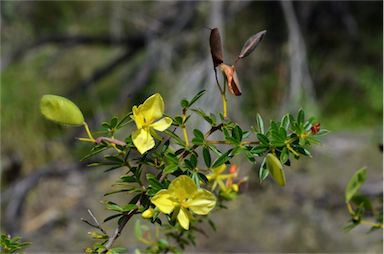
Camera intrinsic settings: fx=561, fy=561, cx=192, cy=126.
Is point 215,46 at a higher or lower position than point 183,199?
higher

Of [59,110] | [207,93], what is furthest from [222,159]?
[207,93]

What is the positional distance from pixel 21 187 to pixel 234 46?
A: 999 mm

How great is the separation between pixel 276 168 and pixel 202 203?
0.20ft

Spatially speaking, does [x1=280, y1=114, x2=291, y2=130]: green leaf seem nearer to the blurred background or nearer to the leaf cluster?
the leaf cluster

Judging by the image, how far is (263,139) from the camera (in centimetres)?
44

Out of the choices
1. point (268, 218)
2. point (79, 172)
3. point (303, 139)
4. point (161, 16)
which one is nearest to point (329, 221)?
point (268, 218)

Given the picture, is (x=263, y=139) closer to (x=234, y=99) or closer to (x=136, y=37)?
(x=234, y=99)

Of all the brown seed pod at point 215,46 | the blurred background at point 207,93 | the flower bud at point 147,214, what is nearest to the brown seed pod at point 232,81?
the brown seed pod at point 215,46

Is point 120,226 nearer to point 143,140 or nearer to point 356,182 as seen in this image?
point 143,140

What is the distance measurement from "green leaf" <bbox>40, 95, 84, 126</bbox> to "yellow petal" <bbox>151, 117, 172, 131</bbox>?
6 cm

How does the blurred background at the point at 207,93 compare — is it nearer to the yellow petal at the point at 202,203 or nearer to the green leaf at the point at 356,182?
the green leaf at the point at 356,182

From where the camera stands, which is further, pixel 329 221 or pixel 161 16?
pixel 161 16

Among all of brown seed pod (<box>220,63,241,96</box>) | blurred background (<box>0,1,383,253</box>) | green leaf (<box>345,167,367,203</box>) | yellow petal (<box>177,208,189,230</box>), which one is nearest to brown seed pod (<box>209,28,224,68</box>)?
brown seed pod (<box>220,63,241,96</box>)

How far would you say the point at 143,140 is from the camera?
414 millimetres
